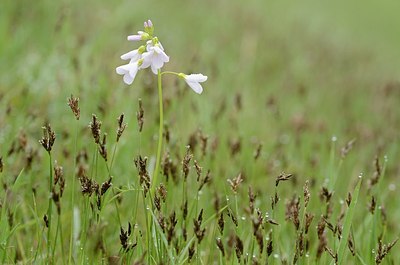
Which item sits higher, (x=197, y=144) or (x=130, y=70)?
(x=197, y=144)

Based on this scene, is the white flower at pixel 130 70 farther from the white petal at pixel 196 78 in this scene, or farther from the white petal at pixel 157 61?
the white petal at pixel 196 78

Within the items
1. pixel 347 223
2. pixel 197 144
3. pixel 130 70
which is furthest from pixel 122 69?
pixel 197 144

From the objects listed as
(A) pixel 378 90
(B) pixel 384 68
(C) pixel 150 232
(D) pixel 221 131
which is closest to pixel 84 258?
(C) pixel 150 232

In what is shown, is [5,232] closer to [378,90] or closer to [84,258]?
[84,258]

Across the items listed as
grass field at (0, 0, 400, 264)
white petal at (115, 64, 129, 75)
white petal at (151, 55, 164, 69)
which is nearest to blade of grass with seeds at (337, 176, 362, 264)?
grass field at (0, 0, 400, 264)

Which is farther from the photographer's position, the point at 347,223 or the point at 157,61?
the point at 347,223

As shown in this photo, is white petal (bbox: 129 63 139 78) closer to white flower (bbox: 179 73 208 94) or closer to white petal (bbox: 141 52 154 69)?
white petal (bbox: 141 52 154 69)

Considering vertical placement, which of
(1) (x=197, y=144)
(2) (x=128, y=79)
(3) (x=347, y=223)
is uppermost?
(1) (x=197, y=144)

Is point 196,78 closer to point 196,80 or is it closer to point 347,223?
point 196,80
